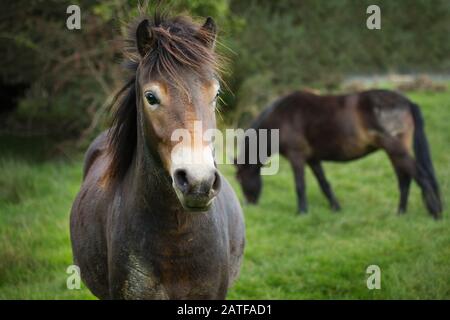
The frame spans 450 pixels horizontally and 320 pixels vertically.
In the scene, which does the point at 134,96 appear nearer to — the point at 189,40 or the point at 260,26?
the point at 189,40

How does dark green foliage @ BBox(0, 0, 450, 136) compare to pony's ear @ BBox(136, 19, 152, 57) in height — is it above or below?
above

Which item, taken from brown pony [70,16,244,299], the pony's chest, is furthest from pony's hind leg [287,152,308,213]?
the pony's chest

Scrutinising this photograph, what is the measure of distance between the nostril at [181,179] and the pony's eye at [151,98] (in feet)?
1.22

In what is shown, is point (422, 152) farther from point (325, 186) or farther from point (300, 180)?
point (300, 180)

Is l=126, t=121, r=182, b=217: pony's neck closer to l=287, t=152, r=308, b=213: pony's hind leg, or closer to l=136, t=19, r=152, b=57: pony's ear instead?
l=136, t=19, r=152, b=57: pony's ear

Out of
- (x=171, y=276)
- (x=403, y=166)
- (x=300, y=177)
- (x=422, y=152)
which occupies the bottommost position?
(x=171, y=276)

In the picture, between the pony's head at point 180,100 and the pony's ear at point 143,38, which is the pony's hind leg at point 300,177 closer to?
the pony's head at point 180,100

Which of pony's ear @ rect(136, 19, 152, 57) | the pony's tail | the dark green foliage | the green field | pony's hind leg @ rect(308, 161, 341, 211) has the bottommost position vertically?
the green field

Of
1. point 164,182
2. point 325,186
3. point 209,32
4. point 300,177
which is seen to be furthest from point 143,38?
point 325,186

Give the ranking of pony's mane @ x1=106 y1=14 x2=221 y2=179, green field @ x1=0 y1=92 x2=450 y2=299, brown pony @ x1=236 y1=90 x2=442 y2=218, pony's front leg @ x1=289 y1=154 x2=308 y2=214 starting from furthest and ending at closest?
1. pony's front leg @ x1=289 y1=154 x2=308 y2=214
2. brown pony @ x1=236 y1=90 x2=442 y2=218
3. green field @ x1=0 y1=92 x2=450 y2=299
4. pony's mane @ x1=106 y1=14 x2=221 y2=179

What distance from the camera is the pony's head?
2018 mm

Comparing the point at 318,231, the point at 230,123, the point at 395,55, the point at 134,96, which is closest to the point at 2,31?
the point at 230,123

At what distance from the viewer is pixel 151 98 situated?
227 cm

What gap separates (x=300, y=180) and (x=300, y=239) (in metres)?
1.62
